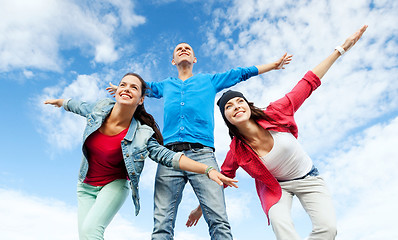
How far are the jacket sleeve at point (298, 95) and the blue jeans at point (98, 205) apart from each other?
91.9 inches

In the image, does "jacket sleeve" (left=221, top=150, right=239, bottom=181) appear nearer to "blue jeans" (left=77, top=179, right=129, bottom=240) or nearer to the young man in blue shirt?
the young man in blue shirt

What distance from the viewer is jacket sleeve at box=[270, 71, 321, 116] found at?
4.48 meters

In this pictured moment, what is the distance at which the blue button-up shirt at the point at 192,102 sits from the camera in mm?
4414

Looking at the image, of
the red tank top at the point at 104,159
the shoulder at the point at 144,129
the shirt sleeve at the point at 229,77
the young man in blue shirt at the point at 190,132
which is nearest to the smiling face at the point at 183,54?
the young man in blue shirt at the point at 190,132

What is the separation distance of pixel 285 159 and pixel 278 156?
11 centimetres

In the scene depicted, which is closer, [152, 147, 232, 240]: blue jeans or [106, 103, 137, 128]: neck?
[152, 147, 232, 240]: blue jeans

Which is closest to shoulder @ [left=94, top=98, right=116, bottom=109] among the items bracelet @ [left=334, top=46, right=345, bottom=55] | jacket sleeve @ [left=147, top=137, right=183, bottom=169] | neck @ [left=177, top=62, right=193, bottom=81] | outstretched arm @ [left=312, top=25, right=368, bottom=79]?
jacket sleeve @ [left=147, top=137, right=183, bottom=169]

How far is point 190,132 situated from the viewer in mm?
4371

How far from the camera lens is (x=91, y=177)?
4203 millimetres

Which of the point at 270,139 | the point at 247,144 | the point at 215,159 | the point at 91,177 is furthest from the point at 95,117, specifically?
the point at 270,139

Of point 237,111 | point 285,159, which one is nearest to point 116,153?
point 237,111

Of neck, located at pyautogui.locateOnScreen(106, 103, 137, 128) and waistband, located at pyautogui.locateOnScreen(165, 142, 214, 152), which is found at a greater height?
neck, located at pyautogui.locateOnScreen(106, 103, 137, 128)

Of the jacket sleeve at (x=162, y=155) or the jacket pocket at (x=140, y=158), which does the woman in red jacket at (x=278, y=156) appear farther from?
the jacket pocket at (x=140, y=158)

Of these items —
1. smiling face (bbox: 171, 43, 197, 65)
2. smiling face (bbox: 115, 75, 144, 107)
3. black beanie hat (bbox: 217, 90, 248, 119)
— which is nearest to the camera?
smiling face (bbox: 115, 75, 144, 107)
